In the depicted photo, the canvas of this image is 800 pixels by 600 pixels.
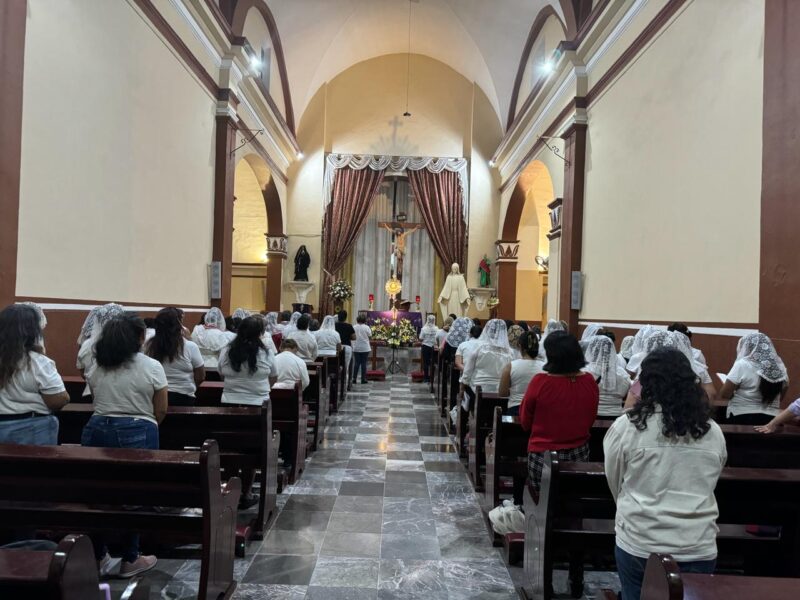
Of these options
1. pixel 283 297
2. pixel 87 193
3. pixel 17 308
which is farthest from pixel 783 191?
pixel 283 297

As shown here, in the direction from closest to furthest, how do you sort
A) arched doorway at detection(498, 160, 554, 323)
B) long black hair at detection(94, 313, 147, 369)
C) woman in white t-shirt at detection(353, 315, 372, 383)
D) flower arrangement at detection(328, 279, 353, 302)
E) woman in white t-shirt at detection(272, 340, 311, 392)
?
long black hair at detection(94, 313, 147, 369) < woman in white t-shirt at detection(272, 340, 311, 392) < woman in white t-shirt at detection(353, 315, 372, 383) < flower arrangement at detection(328, 279, 353, 302) < arched doorway at detection(498, 160, 554, 323)

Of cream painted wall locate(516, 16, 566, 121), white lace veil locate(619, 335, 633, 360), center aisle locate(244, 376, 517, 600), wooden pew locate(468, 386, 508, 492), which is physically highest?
cream painted wall locate(516, 16, 566, 121)

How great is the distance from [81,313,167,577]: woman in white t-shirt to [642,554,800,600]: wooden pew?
7.82 feet

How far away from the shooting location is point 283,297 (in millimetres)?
15586

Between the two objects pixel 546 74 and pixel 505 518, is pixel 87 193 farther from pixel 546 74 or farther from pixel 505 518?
pixel 546 74

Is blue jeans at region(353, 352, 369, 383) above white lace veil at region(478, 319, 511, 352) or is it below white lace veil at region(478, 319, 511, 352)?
below

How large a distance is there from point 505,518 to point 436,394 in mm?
6044

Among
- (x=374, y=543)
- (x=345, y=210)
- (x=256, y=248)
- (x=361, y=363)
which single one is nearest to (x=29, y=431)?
(x=374, y=543)

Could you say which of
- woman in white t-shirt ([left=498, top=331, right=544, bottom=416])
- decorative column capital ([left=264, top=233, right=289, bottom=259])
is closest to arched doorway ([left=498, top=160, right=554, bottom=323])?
decorative column capital ([left=264, top=233, right=289, bottom=259])

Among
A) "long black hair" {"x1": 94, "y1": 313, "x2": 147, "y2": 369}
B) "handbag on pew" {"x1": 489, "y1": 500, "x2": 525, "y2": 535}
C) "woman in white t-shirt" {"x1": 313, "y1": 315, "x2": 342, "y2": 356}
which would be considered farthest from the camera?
"woman in white t-shirt" {"x1": 313, "y1": 315, "x2": 342, "y2": 356}

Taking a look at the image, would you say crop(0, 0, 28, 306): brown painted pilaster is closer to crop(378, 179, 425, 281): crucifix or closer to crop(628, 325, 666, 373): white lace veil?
crop(628, 325, 666, 373): white lace veil

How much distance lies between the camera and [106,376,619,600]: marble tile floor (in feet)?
9.71

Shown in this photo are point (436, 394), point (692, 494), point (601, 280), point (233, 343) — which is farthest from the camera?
point (436, 394)

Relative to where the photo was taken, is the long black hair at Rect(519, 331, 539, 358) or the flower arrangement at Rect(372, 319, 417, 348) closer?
the long black hair at Rect(519, 331, 539, 358)
